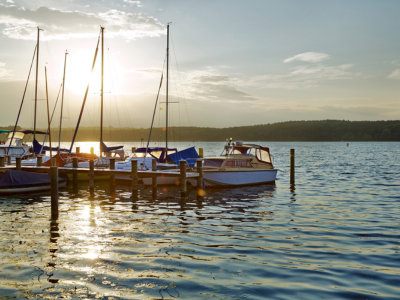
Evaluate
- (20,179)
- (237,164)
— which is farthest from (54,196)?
Result: (237,164)

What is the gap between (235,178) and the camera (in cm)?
2345

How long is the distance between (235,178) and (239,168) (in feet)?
2.67

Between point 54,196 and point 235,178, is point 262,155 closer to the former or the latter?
point 235,178

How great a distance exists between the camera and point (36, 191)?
867 inches

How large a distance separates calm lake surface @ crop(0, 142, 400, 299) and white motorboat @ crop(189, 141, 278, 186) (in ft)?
13.8

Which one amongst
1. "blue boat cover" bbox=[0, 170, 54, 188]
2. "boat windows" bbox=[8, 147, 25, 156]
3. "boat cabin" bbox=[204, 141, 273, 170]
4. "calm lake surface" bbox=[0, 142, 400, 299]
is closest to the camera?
"calm lake surface" bbox=[0, 142, 400, 299]

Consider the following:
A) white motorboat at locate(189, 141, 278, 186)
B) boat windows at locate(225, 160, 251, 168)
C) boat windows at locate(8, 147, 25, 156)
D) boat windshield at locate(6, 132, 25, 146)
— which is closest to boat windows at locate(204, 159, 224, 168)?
white motorboat at locate(189, 141, 278, 186)

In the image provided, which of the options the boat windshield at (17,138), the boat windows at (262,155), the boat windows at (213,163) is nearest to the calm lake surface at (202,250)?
the boat windows at (213,163)

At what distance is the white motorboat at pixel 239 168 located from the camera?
22.8 meters

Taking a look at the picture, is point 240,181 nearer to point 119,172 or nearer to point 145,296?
point 119,172

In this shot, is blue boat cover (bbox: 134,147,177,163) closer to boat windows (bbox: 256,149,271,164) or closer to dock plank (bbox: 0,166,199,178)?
dock plank (bbox: 0,166,199,178)

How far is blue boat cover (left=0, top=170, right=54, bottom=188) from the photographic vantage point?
20766 mm

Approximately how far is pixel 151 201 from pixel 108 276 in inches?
456

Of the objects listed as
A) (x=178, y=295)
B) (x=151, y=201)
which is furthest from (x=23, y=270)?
(x=151, y=201)
